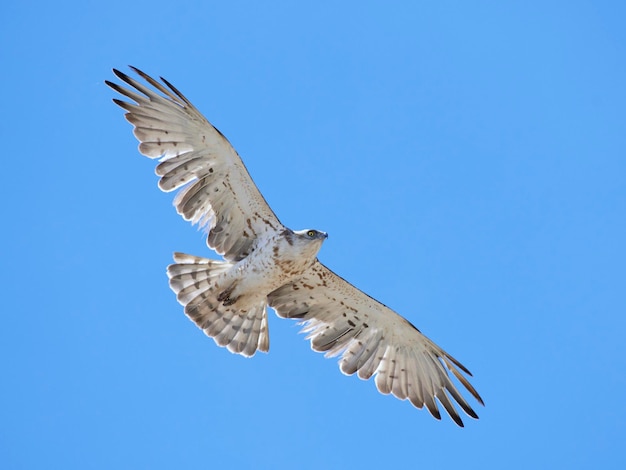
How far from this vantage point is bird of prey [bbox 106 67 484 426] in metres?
13.2

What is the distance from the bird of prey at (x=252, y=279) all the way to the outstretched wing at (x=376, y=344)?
0.05 feet

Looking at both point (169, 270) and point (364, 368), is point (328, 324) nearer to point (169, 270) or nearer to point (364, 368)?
point (364, 368)

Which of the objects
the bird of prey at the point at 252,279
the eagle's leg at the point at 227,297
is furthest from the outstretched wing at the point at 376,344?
the eagle's leg at the point at 227,297

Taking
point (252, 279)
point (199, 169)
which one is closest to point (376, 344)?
point (252, 279)

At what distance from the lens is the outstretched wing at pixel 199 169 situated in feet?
43.1

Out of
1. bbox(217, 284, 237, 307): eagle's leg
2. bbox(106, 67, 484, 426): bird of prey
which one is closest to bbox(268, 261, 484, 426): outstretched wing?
bbox(106, 67, 484, 426): bird of prey

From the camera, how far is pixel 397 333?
14422 millimetres

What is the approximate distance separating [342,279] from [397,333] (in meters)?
1.23

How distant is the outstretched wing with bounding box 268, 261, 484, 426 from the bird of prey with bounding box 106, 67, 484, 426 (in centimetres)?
1

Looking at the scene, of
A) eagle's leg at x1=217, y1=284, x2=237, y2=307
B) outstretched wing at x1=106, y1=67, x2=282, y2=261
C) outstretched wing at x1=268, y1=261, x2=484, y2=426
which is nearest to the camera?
outstretched wing at x1=106, y1=67, x2=282, y2=261

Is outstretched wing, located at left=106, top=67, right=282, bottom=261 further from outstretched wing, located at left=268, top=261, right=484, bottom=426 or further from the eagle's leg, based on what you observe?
outstretched wing, located at left=268, top=261, right=484, bottom=426

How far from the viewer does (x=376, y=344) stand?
14.5 m

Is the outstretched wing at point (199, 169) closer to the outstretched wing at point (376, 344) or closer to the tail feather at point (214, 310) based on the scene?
the tail feather at point (214, 310)

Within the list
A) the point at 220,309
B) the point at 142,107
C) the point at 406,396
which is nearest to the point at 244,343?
the point at 220,309
